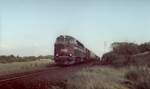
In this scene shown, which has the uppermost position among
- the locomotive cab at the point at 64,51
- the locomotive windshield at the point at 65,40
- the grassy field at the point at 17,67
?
the locomotive windshield at the point at 65,40

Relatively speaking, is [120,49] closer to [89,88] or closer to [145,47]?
[145,47]

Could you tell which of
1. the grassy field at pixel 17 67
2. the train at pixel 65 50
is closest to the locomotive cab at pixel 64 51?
the train at pixel 65 50

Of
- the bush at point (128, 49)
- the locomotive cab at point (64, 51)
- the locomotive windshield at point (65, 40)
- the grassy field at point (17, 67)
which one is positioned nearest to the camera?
the grassy field at point (17, 67)

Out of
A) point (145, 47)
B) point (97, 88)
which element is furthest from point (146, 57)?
point (97, 88)

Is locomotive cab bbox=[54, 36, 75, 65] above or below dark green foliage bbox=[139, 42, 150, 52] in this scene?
below

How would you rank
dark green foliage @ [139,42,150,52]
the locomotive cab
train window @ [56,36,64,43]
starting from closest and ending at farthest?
the locomotive cab
train window @ [56,36,64,43]
dark green foliage @ [139,42,150,52]

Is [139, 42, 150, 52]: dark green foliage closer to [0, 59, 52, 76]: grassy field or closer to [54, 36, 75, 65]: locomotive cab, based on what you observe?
[54, 36, 75, 65]: locomotive cab

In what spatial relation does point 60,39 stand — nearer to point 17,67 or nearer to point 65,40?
point 65,40

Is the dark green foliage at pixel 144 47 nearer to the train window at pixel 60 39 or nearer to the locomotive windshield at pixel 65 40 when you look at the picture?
the locomotive windshield at pixel 65 40

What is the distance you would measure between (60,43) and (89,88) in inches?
992

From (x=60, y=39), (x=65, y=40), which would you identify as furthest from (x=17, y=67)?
(x=65, y=40)

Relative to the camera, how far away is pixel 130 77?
2567cm

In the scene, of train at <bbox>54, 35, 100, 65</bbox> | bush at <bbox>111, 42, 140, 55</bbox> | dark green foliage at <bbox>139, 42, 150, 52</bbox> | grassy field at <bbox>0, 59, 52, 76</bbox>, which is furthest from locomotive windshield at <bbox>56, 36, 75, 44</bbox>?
dark green foliage at <bbox>139, 42, 150, 52</bbox>

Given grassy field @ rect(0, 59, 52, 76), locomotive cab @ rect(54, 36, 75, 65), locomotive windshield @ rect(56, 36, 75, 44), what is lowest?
grassy field @ rect(0, 59, 52, 76)
